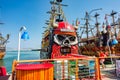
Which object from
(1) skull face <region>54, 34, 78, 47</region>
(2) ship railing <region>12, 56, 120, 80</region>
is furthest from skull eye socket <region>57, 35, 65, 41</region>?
(2) ship railing <region>12, 56, 120, 80</region>

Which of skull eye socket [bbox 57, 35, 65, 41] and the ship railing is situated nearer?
the ship railing

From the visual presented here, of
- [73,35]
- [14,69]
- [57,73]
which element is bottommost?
[57,73]

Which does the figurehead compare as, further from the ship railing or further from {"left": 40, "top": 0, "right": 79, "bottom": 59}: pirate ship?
the ship railing

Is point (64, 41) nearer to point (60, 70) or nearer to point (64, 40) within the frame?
point (64, 40)

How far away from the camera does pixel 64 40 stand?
12.9 metres

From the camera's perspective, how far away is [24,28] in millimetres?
8344

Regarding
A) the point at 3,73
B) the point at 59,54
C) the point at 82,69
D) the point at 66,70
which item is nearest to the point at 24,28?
the point at 3,73

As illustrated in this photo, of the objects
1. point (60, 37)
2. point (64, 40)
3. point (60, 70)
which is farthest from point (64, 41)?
point (60, 70)

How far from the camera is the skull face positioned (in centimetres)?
1267

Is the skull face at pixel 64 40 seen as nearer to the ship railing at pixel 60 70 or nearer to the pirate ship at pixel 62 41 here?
the pirate ship at pixel 62 41

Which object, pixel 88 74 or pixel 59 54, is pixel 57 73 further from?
pixel 59 54

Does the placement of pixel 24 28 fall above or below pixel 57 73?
above

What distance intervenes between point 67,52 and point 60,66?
532cm

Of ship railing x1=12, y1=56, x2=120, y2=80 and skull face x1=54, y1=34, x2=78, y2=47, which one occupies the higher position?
skull face x1=54, y1=34, x2=78, y2=47
